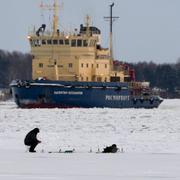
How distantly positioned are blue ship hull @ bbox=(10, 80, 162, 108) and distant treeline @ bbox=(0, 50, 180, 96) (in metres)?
72.0

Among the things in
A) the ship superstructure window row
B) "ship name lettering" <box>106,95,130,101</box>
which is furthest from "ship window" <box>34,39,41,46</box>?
"ship name lettering" <box>106,95,130,101</box>

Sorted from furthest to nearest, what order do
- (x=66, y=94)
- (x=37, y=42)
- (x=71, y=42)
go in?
(x=37, y=42)
(x=71, y=42)
(x=66, y=94)

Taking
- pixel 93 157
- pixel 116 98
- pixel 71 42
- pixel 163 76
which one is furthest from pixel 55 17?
pixel 163 76

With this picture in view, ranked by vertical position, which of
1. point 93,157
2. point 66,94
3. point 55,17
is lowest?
point 93,157

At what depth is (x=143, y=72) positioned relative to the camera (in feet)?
469

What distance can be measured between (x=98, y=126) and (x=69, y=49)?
25061 mm

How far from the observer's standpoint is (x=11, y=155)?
17406 mm

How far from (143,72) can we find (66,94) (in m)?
89.5

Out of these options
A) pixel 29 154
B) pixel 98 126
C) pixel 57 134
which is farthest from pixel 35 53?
pixel 29 154

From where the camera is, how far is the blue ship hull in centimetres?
5375

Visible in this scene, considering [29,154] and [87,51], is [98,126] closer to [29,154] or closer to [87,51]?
[29,154]

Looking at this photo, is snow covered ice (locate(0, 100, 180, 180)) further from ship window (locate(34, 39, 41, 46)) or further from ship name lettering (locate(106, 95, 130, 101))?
ship window (locate(34, 39, 41, 46))

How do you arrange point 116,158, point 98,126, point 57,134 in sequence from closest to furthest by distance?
point 116,158, point 57,134, point 98,126

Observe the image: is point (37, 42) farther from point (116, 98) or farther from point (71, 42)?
point (116, 98)
